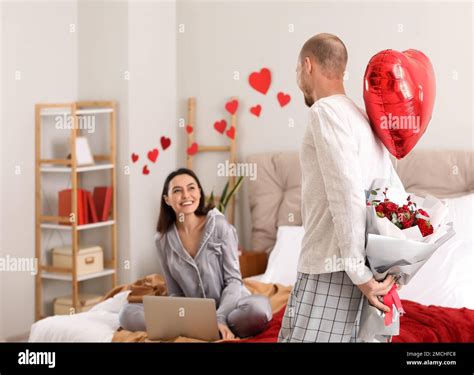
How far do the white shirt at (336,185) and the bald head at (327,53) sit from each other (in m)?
0.10

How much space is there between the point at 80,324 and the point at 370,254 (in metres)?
1.53

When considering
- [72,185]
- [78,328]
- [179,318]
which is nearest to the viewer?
[179,318]

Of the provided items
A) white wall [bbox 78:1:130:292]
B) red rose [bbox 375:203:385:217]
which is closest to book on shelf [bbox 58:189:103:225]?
white wall [bbox 78:1:130:292]

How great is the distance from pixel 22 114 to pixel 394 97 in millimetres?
2582

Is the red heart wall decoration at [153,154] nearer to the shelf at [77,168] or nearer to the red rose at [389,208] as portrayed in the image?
the shelf at [77,168]

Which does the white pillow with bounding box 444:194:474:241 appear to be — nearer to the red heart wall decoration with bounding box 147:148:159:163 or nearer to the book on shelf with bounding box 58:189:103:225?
the red heart wall decoration with bounding box 147:148:159:163

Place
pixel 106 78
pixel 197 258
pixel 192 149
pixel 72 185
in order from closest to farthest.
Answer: pixel 197 258 < pixel 72 185 < pixel 106 78 < pixel 192 149

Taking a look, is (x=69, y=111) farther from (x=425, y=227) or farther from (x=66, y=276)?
(x=425, y=227)

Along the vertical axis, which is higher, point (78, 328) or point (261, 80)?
point (261, 80)

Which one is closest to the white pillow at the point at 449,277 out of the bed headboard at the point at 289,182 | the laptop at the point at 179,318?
the bed headboard at the point at 289,182

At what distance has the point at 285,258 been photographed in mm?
3764

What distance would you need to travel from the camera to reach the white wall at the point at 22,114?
4.11 meters

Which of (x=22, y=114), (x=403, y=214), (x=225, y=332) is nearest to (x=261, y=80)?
(x=22, y=114)

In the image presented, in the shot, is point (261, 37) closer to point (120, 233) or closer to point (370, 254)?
point (120, 233)
